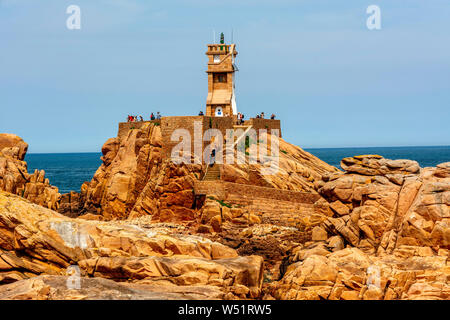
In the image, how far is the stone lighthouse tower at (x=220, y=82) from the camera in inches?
2346

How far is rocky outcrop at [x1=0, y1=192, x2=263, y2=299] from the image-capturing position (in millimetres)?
25250

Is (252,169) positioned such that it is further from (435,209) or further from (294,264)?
(435,209)

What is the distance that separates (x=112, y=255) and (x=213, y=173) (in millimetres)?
22730

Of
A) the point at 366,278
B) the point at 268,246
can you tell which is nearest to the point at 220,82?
the point at 268,246

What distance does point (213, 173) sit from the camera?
163 ft

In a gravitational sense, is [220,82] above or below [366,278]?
above

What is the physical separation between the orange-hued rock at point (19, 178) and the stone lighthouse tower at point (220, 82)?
1740 cm

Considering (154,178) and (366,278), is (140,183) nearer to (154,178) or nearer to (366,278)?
(154,178)

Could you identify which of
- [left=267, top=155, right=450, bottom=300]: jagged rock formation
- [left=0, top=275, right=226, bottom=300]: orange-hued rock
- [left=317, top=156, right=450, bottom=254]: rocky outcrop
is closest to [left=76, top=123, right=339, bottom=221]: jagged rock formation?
[left=317, top=156, right=450, bottom=254]: rocky outcrop

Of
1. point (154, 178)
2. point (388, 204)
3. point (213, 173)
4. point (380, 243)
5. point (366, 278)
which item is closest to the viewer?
point (366, 278)
